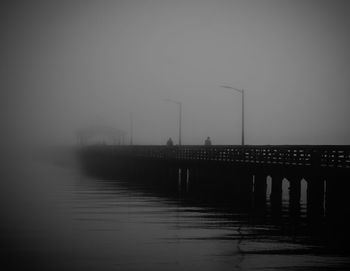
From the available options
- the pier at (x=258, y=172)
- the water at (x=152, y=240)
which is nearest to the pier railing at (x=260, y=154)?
the pier at (x=258, y=172)

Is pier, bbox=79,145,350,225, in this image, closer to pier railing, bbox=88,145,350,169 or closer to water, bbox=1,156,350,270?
pier railing, bbox=88,145,350,169

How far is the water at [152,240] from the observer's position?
2039 cm

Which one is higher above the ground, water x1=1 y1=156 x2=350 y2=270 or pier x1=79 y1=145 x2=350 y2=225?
pier x1=79 y1=145 x2=350 y2=225

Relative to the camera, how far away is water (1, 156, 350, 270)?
20391mm

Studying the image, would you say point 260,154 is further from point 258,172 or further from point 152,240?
point 152,240

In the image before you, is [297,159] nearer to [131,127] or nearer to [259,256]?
[259,256]

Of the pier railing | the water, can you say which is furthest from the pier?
the water

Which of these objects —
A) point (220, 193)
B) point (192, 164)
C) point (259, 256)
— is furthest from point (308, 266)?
point (192, 164)

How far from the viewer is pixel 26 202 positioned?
140 ft

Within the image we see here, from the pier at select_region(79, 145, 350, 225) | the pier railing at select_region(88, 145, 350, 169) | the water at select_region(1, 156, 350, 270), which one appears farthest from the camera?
the pier railing at select_region(88, 145, 350, 169)

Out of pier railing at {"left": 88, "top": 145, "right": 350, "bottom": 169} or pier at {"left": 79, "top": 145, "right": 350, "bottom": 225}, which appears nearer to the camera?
pier at {"left": 79, "top": 145, "right": 350, "bottom": 225}

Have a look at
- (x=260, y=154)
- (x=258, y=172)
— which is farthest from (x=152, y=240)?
(x=260, y=154)

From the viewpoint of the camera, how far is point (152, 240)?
25078 mm

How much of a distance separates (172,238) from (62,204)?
16356mm
